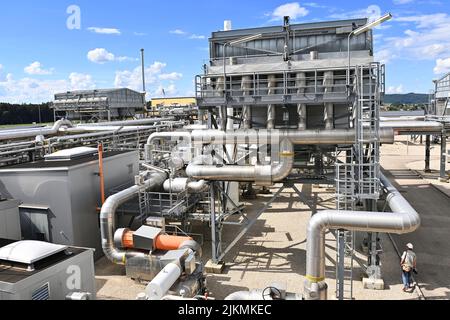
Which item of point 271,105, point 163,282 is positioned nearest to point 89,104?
point 271,105

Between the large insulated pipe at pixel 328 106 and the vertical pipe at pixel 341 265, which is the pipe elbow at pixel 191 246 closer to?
the vertical pipe at pixel 341 265

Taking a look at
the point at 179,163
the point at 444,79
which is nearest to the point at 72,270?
the point at 179,163

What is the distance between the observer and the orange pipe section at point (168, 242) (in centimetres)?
1232

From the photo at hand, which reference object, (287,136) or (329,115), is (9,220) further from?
(329,115)

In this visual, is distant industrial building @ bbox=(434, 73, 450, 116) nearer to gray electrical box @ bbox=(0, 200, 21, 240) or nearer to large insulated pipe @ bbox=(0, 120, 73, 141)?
large insulated pipe @ bbox=(0, 120, 73, 141)

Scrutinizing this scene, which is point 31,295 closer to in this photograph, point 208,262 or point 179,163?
point 208,262

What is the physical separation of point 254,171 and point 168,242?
3694mm

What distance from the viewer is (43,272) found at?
338 inches

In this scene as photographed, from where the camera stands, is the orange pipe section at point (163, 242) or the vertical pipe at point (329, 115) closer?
the orange pipe section at point (163, 242)

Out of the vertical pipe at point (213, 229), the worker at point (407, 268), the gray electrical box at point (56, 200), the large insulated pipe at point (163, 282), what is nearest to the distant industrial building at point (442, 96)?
the worker at point (407, 268)

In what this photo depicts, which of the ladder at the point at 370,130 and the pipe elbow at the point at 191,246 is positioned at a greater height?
the ladder at the point at 370,130

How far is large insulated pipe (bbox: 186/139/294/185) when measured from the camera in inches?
500

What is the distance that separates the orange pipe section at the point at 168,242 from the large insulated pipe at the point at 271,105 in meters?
5.00

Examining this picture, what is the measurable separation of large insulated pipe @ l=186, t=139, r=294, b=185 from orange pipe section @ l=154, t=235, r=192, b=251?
2.34 meters
